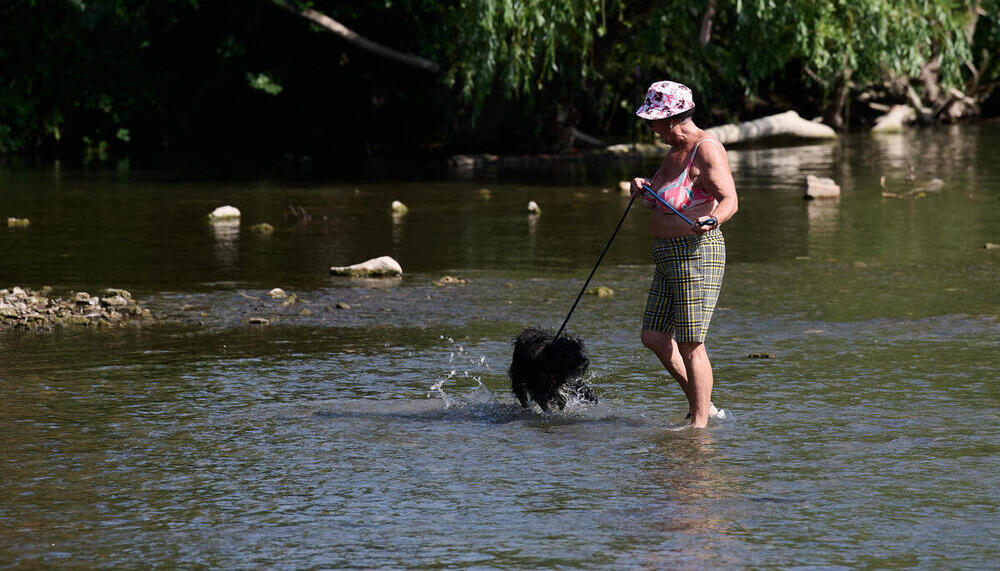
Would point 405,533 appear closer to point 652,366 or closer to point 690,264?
point 690,264

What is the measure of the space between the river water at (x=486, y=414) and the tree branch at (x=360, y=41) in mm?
14169

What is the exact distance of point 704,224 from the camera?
7.50 metres

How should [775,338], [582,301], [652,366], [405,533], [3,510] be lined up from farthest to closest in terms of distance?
[582,301], [775,338], [652,366], [3,510], [405,533]

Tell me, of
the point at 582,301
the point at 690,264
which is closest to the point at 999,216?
the point at 582,301

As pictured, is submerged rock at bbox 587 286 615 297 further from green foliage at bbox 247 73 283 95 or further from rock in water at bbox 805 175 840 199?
green foliage at bbox 247 73 283 95

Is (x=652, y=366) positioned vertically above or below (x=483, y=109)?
below

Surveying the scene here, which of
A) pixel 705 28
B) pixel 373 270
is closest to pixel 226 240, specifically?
pixel 373 270

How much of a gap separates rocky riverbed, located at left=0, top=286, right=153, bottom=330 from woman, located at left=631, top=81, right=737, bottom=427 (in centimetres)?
494

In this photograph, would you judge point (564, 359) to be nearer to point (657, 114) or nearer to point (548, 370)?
point (548, 370)

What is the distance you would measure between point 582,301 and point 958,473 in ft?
17.9

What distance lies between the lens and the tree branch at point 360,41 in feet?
98.1

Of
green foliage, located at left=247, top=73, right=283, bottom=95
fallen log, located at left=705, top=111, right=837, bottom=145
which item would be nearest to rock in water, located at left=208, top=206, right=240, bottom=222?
green foliage, located at left=247, top=73, right=283, bottom=95

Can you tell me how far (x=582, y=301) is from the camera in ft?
38.9

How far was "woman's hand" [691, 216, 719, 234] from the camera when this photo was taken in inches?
294
